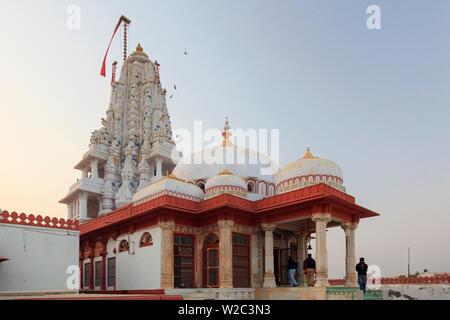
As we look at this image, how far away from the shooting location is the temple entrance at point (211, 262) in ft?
63.5

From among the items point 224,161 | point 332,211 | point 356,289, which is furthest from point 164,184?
point 356,289

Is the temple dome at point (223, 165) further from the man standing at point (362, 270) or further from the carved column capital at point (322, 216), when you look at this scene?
the man standing at point (362, 270)

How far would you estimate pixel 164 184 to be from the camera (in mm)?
20438

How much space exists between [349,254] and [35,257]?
1368 centimetres

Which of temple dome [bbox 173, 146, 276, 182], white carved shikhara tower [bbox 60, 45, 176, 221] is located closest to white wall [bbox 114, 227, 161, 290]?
temple dome [bbox 173, 146, 276, 182]

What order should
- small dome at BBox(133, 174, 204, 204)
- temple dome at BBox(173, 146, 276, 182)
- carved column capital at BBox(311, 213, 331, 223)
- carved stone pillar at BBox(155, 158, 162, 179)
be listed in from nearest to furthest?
carved column capital at BBox(311, 213, 331, 223) < small dome at BBox(133, 174, 204, 204) < temple dome at BBox(173, 146, 276, 182) < carved stone pillar at BBox(155, 158, 162, 179)

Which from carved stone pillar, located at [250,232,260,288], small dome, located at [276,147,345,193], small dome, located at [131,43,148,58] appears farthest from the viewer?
small dome, located at [131,43,148,58]

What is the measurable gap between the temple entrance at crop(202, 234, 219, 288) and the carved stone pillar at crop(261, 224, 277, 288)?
2275 mm

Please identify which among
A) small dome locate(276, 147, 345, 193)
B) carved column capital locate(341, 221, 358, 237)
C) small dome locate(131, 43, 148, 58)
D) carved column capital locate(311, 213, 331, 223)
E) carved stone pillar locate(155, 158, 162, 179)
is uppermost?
small dome locate(131, 43, 148, 58)

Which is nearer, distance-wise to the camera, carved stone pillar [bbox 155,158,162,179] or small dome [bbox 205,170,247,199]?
small dome [bbox 205,170,247,199]

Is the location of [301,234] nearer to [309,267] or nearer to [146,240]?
[309,267]

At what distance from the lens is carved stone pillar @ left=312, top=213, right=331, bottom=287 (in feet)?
55.7

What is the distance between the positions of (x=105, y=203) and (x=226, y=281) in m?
22.9

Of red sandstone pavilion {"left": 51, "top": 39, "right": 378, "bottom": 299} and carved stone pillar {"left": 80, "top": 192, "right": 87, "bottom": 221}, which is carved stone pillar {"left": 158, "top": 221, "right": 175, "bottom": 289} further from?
carved stone pillar {"left": 80, "top": 192, "right": 87, "bottom": 221}
